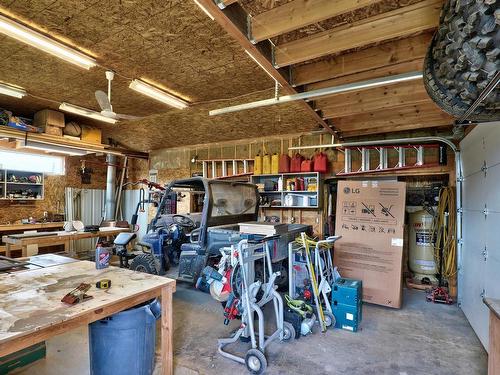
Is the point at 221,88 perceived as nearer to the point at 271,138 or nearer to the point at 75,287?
the point at 271,138

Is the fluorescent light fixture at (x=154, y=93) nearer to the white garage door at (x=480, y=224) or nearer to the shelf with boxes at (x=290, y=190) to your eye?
the shelf with boxes at (x=290, y=190)

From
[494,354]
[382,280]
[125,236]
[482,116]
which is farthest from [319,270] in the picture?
[125,236]

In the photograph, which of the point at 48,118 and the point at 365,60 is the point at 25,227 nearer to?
the point at 48,118

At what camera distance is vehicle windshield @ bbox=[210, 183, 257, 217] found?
4199 mm

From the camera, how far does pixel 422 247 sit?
4789mm

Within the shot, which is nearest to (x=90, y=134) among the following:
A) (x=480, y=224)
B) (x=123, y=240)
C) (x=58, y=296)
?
(x=123, y=240)

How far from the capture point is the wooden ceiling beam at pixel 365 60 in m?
2.50

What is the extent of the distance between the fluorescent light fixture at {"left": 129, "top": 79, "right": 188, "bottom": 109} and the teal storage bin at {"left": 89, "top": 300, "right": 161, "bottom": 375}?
315 cm

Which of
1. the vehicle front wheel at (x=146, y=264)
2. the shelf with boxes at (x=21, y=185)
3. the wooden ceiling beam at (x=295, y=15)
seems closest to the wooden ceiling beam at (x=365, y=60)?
the wooden ceiling beam at (x=295, y=15)

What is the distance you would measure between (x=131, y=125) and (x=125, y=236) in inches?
133

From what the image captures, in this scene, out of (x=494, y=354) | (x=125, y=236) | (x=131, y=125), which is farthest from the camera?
(x=131, y=125)

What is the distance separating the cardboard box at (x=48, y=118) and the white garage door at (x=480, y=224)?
706 cm

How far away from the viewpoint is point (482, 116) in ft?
6.25

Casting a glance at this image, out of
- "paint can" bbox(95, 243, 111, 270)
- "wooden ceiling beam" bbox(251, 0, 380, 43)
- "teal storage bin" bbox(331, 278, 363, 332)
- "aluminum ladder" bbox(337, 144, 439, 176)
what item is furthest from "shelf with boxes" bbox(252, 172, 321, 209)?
"paint can" bbox(95, 243, 111, 270)
